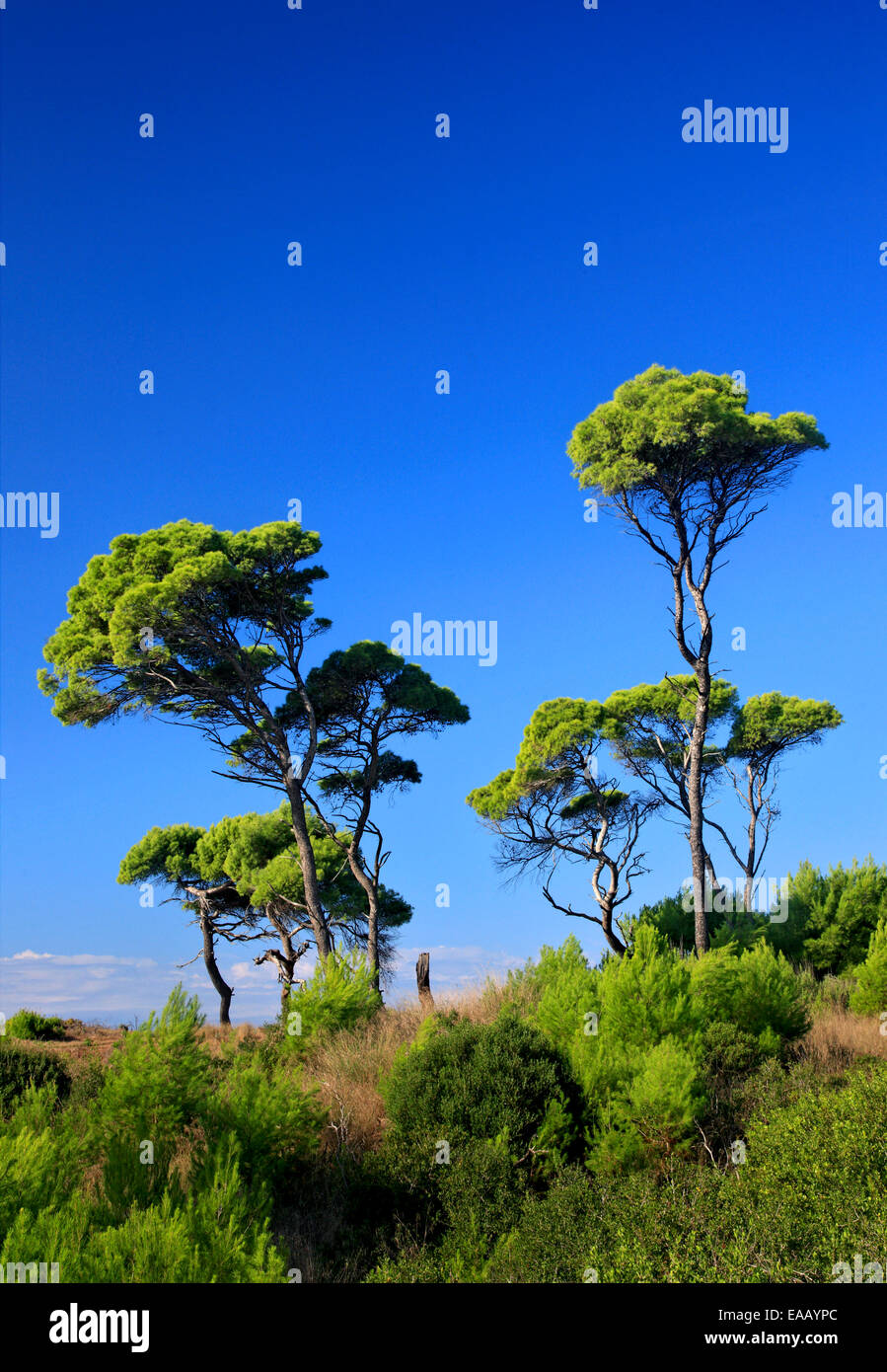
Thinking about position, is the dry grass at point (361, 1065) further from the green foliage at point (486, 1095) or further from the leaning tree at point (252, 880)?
the leaning tree at point (252, 880)

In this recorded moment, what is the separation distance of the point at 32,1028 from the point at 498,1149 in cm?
1593

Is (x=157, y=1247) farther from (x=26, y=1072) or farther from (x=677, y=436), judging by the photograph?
(x=677, y=436)

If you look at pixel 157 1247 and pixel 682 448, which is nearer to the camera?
pixel 157 1247

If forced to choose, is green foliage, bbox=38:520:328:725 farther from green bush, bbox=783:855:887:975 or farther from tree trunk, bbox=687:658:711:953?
green bush, bbox=783:855:887:975

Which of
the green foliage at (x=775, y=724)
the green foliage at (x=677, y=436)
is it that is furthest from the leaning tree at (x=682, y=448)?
the green foliage at (x=775, y=724)

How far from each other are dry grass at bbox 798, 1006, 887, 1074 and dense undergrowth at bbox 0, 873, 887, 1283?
3 centimetres

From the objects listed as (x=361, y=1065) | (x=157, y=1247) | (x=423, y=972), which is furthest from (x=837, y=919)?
(x=157, y=1247)

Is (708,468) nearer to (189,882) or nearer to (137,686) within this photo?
(137,686)

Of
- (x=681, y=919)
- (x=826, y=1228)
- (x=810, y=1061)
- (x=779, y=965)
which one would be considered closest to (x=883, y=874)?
(x=681, y=919)

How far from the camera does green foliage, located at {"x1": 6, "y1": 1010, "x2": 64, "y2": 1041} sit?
19531 millimetres

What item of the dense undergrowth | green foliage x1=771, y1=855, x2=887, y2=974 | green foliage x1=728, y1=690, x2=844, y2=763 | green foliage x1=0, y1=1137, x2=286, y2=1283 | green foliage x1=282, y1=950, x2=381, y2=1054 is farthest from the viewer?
green foliage x1=728, y1=690, x2=844, y2=763

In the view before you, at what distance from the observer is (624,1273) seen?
5496mm

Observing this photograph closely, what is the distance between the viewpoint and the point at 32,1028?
19797mm

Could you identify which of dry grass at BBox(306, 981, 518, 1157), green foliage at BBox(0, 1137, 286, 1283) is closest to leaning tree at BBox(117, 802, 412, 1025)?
dry grass at BBox(306, 981, 518, 1157)
